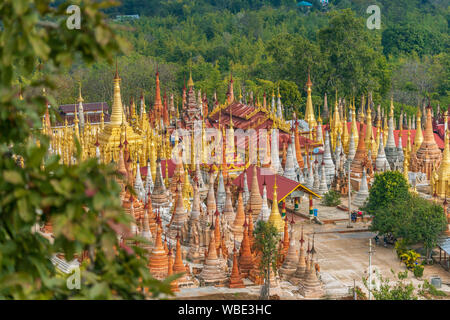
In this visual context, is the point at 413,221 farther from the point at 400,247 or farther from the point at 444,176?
the point at 444,176

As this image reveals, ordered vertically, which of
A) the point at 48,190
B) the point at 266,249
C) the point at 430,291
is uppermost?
the point at 48,190

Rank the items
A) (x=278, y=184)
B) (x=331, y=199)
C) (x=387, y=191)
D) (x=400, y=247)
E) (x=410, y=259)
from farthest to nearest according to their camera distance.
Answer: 1. (x=331, y=199)
2. (x=278, y=184)
3. (x=387, y=191)
4. (x=400, y=247)
5. (x=410, y=259)

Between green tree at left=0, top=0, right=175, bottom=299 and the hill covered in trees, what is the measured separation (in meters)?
44.6

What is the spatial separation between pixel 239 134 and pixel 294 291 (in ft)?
61.1

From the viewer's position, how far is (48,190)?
265 inches

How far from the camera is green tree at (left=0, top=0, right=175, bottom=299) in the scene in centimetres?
668

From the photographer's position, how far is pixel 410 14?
302 ft

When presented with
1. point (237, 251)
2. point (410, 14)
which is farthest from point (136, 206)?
point (410, 14)

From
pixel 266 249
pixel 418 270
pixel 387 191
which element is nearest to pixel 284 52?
pixel 387 191

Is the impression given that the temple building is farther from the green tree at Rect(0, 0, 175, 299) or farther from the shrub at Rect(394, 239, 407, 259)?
the green tree at Rect(0, 0, 175, 299)

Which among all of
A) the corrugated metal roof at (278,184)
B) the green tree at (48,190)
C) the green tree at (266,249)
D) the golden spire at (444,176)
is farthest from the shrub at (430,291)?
the green tree at (48,190)

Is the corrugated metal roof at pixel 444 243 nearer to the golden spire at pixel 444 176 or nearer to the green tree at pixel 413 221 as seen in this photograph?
the green tree at pixel 413 221

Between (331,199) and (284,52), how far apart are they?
1178 inches

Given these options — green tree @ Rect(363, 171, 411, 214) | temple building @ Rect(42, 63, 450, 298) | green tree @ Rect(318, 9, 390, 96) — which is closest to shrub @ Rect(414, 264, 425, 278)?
temple building @ Rect(42, 63, 450, 298)
